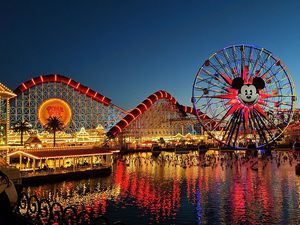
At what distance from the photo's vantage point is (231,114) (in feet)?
209

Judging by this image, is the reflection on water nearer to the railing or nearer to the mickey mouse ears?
the railing

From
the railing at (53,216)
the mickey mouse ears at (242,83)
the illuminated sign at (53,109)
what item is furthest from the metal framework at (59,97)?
the railing at (53,216)

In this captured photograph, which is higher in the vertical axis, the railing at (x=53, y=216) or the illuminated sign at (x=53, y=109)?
the illuminated sign at (x=53, y=109)

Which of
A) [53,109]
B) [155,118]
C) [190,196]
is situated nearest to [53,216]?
[190,196]

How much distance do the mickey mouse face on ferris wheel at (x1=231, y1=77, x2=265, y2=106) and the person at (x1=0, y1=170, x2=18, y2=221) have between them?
55.1m

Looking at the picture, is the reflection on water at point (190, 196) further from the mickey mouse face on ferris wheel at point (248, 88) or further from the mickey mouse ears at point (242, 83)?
the mickey mouse ears at point (242, 83)

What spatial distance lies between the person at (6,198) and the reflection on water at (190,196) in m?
15.4

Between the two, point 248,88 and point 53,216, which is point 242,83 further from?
point 53,216

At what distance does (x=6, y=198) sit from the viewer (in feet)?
25.3

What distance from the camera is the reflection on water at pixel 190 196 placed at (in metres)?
23.4

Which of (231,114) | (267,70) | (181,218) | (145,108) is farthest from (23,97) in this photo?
(181,218)

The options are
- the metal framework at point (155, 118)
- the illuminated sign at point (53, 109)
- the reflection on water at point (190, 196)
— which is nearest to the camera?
the reflection on water at point (190, 196)

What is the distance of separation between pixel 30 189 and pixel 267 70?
41.3 m

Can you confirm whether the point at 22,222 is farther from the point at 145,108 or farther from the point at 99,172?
the point at 145,108
